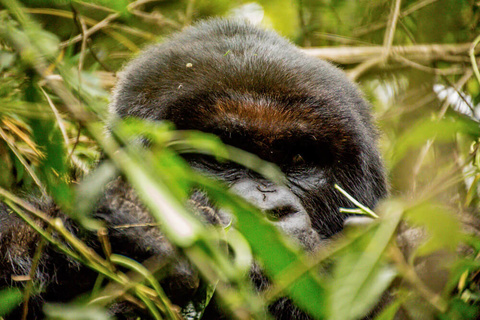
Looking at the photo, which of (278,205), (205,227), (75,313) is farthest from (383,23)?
(75,313)

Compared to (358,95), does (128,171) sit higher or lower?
higher

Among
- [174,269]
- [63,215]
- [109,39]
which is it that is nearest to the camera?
[174,269]

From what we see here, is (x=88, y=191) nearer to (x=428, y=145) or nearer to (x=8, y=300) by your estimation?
(x=8, y=300)

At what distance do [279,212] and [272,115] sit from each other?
448 millimetres

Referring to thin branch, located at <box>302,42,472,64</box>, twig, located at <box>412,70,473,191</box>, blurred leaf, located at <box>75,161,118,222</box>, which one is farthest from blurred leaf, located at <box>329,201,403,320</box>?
thin branch, located at <box>302,42,472,64</box>

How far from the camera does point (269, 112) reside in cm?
197

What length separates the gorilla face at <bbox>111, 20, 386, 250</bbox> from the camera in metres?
1.93

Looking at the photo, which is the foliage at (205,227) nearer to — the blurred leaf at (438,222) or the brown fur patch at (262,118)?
the blurred leaf at (438,222)

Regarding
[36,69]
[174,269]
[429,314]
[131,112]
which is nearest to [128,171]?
[36,69]

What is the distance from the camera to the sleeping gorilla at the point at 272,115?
73.4 inches

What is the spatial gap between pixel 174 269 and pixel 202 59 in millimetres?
1179

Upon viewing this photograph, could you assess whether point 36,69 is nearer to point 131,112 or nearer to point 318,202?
point 131,112

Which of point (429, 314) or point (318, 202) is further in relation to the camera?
point (318, 202)

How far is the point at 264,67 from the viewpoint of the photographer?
2.09 metres
